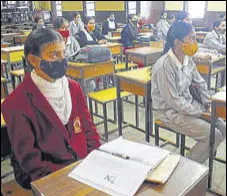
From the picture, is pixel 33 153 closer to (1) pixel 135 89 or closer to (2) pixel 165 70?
(2) pixel 165 70

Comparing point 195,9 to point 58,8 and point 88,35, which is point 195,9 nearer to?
point 88,35

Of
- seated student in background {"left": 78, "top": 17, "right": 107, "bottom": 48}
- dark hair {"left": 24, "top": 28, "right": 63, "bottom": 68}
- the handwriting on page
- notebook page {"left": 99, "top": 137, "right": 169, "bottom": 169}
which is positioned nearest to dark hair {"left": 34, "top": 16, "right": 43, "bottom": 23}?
dark hair {"left": 24, "top": 28, "right": 63, "bottom": 68}

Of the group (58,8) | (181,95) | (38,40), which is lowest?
(181,95)

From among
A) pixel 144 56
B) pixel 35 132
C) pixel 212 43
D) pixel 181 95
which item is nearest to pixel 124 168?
pixel 35 132

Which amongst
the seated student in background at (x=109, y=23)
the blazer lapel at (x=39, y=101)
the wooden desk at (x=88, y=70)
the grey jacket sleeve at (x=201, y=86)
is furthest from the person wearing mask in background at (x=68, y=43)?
the grey jacket sleeve at (x=201, y=86)

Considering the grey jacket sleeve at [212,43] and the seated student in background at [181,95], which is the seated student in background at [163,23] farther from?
the grey jacket sleeve at [212,43]

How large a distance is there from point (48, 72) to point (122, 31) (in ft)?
11.5

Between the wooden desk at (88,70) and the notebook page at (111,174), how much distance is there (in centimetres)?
170

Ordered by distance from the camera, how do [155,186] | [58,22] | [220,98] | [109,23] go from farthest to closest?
[109,23] < [220,98] < [58,22] < [155,186]

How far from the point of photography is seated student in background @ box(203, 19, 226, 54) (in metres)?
3.47

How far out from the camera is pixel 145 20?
7.59ft

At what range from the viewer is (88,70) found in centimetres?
273

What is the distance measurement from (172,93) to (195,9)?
89 cm

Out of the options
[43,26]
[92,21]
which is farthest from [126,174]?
[92,21]
